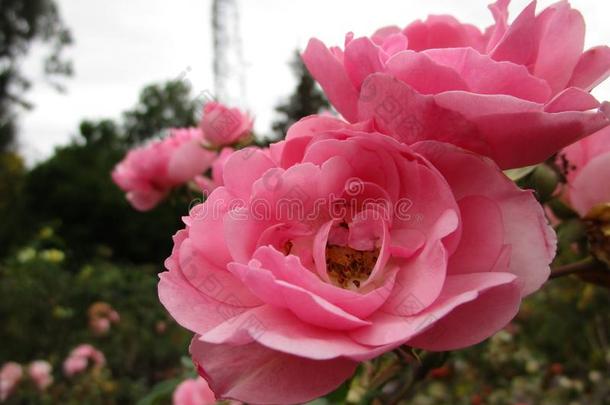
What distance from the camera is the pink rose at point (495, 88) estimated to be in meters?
0.33

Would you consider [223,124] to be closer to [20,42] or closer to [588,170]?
[588,170]

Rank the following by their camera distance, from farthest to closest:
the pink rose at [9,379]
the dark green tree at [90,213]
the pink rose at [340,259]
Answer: the dark green tree at [90,213] < the pink rose at [9,379] < the pink rose at [340,259]

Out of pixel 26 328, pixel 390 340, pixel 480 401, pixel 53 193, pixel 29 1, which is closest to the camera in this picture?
pixel 390 340

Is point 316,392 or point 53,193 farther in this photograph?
point 53,193

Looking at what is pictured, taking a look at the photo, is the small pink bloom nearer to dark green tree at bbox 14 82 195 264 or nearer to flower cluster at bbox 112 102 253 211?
flower cluster at bbox 112 102 253 211

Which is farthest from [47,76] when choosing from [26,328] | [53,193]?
[26,328]

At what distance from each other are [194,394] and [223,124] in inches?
17.2

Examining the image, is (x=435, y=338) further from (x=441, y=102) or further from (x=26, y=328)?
(x=26, y=328)

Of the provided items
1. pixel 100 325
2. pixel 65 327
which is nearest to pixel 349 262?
pixel 100 325

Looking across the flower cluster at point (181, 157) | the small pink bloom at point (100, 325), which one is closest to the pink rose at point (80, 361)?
the small pink bloom at point (100, 325)

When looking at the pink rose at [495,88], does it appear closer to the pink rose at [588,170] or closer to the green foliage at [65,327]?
the pink rose at [588,170]

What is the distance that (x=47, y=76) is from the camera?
12.5 meters

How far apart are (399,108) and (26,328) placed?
3.96m

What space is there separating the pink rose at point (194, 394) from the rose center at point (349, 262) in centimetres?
55
